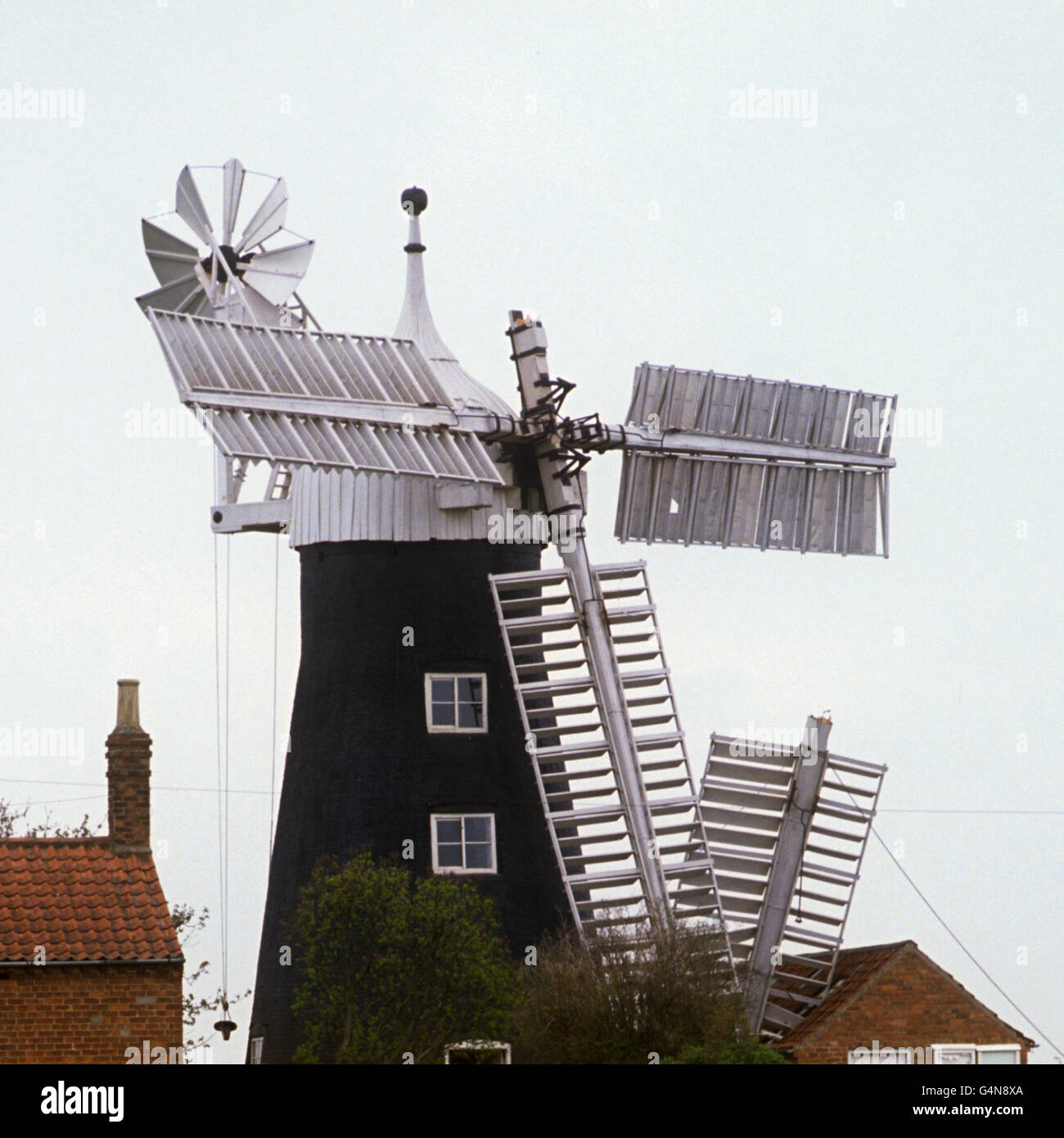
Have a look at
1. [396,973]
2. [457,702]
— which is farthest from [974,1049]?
[457,702]

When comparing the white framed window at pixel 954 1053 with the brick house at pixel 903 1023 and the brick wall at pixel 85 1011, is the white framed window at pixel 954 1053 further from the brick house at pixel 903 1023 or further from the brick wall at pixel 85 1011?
the brick wall at pixel 85 1011

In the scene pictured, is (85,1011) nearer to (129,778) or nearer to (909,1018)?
(129,778)

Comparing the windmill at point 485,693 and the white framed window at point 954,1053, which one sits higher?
the windmill at point 485,693

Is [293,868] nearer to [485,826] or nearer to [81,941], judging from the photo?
[485,826]

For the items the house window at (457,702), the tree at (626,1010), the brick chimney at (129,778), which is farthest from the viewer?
the house window at (457,702)

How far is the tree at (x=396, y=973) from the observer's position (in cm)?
2573

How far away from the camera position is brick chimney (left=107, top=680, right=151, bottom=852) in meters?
24.4

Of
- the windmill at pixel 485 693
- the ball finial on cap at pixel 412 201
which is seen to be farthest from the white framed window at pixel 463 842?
the ball finial on cap at pixel 412 201

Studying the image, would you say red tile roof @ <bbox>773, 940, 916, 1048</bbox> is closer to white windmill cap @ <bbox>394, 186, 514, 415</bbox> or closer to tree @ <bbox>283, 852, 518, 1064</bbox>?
tree @ <bbox>283, 852, 518, 1064</bbox>

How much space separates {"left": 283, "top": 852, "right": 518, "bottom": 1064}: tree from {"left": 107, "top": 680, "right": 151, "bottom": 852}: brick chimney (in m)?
2.50

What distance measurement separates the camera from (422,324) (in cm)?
3052

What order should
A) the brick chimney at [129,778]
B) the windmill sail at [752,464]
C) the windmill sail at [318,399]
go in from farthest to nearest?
the windmill sail at [752,464]
the windmill sail at [318,399]
the brick chimney at [129,778]

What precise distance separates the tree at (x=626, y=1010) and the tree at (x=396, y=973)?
622 millimetres

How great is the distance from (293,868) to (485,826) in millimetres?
2513
